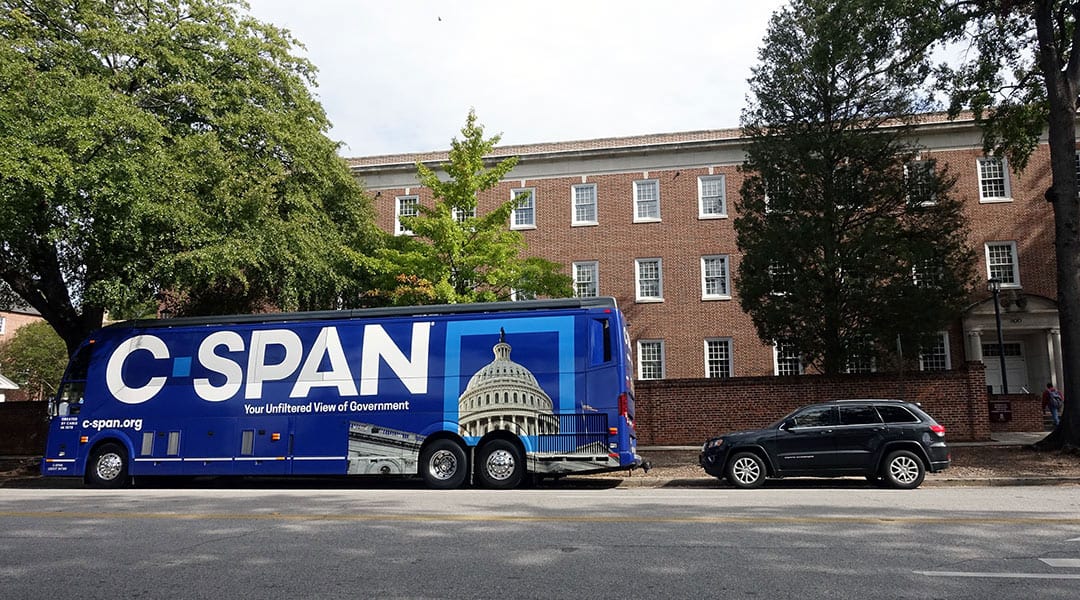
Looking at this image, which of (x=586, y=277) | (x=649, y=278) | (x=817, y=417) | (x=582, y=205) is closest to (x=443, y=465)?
(x=817, y=417)

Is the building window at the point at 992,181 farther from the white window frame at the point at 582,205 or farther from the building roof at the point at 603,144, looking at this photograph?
the white window frame at the point at 582,205

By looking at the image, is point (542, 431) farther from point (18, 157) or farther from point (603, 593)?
point (18, 157)

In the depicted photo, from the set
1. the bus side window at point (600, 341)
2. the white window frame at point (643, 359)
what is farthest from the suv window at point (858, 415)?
the white window frame at point (643, 359)

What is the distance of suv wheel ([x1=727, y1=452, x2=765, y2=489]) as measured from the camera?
14445mm

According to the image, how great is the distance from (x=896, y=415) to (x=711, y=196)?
19.9 metres

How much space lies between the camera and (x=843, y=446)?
A: 14195mm

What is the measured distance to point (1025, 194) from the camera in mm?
30812

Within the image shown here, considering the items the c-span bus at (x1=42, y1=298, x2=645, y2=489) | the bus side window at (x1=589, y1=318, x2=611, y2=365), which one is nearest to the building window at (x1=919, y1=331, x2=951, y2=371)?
the c-span bus at (x1=42, y1=298, x2=645, y2=489)

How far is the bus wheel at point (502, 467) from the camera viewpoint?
14297 millimetres

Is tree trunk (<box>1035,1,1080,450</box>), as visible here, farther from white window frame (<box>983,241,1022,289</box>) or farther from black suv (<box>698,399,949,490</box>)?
white window frame (<box>983,241,1022,289</box>)

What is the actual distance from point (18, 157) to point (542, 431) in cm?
1065

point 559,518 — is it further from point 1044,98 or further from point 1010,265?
point 1010,265

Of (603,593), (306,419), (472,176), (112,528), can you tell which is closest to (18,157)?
(306,419)

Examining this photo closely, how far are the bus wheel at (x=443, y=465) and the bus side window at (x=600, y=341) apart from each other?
3.05 metres
